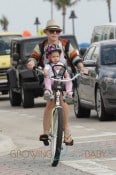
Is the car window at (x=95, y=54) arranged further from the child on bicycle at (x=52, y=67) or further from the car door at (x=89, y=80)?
the child on bicycle at (x=52, y=67)

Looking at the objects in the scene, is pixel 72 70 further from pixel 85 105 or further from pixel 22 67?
pixel 22 67

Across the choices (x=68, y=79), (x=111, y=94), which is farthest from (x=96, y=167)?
(x=111, y=94)

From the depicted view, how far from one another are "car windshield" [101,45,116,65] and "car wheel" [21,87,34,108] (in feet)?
21.5

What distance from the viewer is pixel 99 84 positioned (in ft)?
57.6

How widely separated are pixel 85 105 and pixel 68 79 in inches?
325

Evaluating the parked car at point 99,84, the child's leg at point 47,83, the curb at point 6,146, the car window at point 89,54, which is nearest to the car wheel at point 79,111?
the parked car at point 99,84

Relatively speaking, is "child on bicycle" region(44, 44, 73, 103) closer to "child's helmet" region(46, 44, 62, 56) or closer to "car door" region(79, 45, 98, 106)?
"child's helmet" region(46, 44, 62, 56)

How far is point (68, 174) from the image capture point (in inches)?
381

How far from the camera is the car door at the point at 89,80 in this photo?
18070mm

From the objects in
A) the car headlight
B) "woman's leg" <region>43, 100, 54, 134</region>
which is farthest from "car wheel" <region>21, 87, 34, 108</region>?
"woman's leg" <region>43, 100, 54, 134</region>

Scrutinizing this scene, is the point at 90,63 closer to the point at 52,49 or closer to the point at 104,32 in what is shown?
the point at 52,49

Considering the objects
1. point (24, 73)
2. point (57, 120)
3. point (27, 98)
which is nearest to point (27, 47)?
point (24, 73)

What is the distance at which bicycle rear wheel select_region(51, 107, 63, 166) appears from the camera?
33.6 ft

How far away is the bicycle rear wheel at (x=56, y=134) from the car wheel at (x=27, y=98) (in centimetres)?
1393
